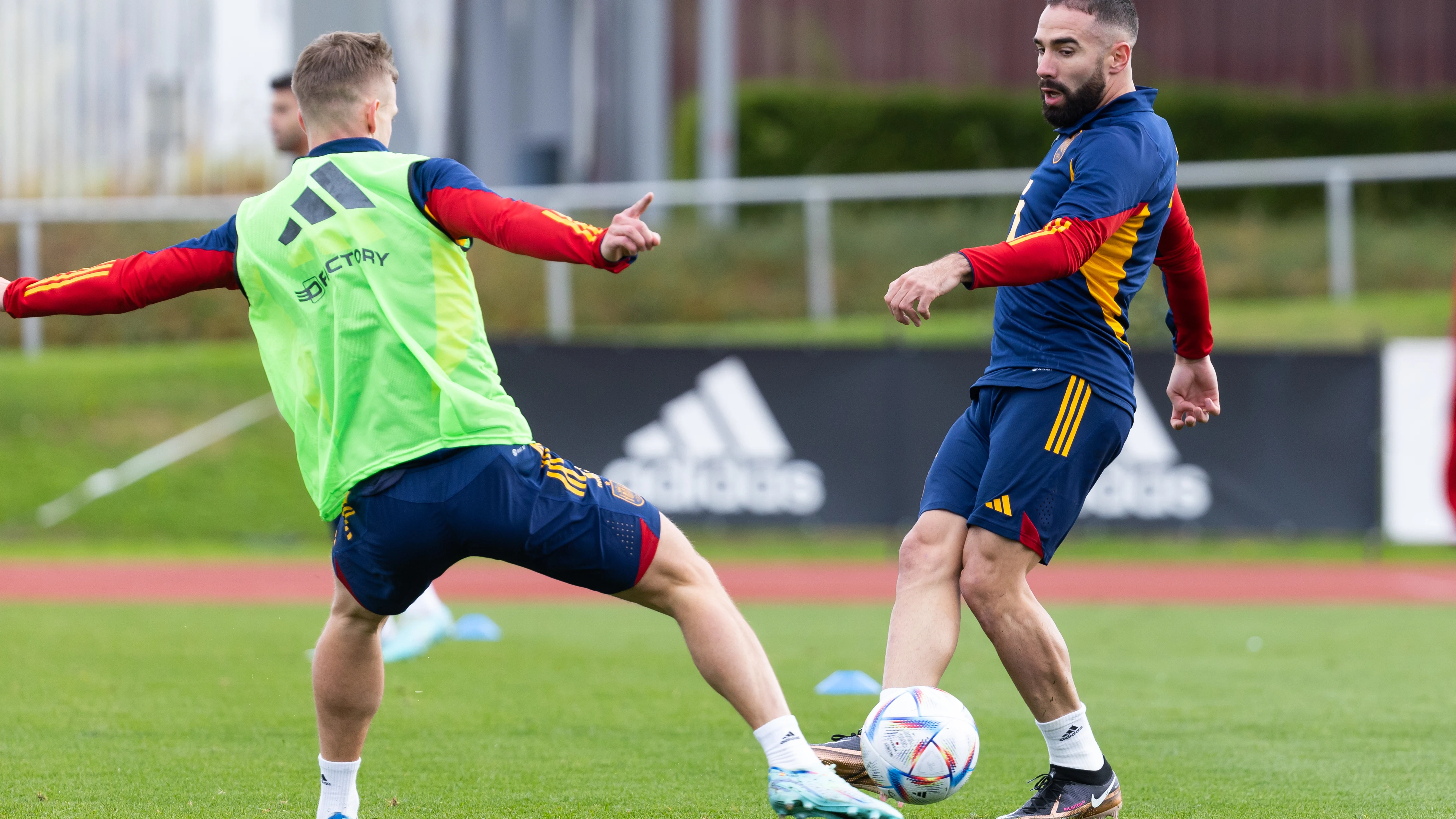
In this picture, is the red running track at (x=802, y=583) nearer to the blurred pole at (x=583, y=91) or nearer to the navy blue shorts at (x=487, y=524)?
the navy blue shorts at (x=487, y=524)

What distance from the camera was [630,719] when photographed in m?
6.46

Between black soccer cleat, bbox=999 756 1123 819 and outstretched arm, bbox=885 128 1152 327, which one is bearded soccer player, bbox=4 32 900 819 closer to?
outstretched arm, bbox=885 128 1152 327

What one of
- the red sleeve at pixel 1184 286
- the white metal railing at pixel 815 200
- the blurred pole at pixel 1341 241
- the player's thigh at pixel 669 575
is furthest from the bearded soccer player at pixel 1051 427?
the blurred pole at pixel 1341 241

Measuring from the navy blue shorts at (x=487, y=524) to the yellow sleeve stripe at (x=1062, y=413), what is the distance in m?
1.22

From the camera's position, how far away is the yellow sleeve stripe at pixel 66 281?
4227 millimetres

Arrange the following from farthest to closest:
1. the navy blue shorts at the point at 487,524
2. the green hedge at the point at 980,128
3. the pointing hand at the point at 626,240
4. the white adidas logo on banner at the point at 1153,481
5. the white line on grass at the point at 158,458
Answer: the green hedge at the point at 980,128 < the white line on grass at the point at 158,458 < the white adidas logo on banner at the point at 1153,481 < the navy blue shorts at the point at 487,524 < the pointing hand at the point at 626,240

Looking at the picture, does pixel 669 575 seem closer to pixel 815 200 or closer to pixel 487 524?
pixel 487 524

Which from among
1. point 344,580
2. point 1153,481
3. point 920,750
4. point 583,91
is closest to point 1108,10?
point 920,750

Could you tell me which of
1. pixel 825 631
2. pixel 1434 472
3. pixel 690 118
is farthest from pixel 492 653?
pixel 690 118

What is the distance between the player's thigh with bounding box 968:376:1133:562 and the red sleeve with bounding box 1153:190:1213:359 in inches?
23.7

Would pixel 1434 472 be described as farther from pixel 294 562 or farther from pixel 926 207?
pixel 294 562

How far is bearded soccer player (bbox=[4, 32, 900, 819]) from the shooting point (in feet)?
12.7

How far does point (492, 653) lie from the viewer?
27.4 feet

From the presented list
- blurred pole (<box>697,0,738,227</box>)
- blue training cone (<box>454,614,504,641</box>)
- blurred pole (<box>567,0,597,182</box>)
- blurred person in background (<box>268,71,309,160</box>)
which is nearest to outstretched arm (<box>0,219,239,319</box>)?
blurred person in background (<box>268,71,309,160</box>)
